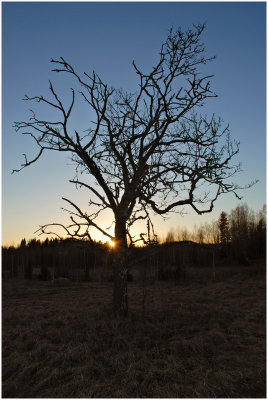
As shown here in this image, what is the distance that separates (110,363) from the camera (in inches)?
216

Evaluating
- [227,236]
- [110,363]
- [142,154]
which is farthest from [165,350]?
[227,236]

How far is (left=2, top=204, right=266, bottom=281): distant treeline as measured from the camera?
31.3 ft

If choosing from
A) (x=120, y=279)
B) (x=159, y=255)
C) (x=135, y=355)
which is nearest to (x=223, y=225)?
(x=159, y=255)

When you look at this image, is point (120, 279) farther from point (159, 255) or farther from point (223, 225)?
point (223, 225)

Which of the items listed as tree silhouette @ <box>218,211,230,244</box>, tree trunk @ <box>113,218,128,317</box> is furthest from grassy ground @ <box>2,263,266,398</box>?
tree silhouette @ <box>218,211,230,244</box>

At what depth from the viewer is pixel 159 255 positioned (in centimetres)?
3584

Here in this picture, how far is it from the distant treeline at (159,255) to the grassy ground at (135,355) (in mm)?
2449

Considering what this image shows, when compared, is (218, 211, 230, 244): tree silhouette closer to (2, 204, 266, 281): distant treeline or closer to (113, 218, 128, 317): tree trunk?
(2, 204, 266, 281): distant treeline

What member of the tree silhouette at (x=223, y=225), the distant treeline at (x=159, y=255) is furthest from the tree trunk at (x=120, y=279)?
the tree silhouette at (x=223, y=225)

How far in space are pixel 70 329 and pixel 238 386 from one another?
5.24 metres

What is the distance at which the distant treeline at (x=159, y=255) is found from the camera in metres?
9.54

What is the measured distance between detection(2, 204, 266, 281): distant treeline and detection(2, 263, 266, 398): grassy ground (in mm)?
2449

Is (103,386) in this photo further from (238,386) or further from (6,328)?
(6,328)

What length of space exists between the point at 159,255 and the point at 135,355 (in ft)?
100.0
